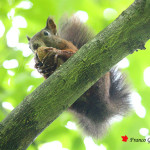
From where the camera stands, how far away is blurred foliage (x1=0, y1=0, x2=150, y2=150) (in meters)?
3.20

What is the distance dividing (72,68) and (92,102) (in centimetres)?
118

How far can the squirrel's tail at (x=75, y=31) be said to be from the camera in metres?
3.77

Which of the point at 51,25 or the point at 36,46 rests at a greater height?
the point at 51,25

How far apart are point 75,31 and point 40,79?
0.97 metres

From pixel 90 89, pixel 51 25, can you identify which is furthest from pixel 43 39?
pixel 90 89

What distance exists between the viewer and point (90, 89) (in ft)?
10.2

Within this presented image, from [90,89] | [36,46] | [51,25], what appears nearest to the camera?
[90,89]

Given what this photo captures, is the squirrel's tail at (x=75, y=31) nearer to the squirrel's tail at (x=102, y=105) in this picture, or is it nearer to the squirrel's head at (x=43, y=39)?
the squirrel's head at (x=43, y=39)

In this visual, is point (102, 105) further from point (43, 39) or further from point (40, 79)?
point (43, 39)

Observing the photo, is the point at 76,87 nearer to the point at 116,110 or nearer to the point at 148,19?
the point at 148,19

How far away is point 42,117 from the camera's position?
1.97 metres

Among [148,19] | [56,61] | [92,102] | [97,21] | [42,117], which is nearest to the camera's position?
[42,117]

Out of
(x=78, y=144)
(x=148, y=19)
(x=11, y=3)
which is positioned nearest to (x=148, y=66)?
(x=148, y=19)

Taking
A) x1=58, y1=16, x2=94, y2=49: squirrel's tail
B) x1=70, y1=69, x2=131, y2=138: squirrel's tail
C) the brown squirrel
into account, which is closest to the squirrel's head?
the brown squirrel
